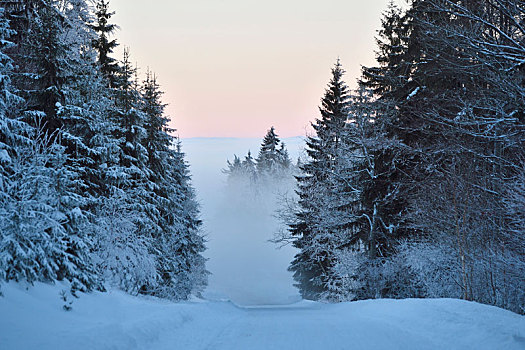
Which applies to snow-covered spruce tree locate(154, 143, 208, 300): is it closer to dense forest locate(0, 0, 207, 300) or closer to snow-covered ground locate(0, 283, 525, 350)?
dense forest locate(0, 0, 207, 300)

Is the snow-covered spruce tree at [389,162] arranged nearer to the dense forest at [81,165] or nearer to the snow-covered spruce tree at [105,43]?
the dense forest at [81,165]

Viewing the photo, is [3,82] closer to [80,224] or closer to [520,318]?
[80,224]

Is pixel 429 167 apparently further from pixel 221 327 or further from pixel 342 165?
pixel 221 327

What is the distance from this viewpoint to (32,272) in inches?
273

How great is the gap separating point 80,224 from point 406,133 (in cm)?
1394

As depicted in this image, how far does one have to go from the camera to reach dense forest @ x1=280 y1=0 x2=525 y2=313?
33.9 ft

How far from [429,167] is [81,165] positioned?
1364 cm

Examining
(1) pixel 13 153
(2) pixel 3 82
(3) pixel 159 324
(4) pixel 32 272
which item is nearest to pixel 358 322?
(3) pixel 159 324

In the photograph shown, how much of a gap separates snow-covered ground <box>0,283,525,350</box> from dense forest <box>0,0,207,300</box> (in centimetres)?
97

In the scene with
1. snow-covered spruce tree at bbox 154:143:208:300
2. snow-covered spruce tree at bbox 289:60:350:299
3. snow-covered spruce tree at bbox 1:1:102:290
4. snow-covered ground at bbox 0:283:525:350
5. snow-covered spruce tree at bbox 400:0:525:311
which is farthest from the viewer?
snow-covered spruce tree at bbox 154:143:208:300

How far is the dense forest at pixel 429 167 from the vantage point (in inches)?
407

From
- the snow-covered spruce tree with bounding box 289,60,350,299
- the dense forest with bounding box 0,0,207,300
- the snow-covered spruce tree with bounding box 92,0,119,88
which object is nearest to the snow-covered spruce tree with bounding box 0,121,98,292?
the dense forest with bounding box 0,0,207,300

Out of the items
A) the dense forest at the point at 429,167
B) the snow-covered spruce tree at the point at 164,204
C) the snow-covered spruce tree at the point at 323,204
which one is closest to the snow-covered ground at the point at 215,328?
the dense forest at the point at 429,167

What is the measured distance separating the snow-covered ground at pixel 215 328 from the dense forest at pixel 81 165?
97 centimetres
